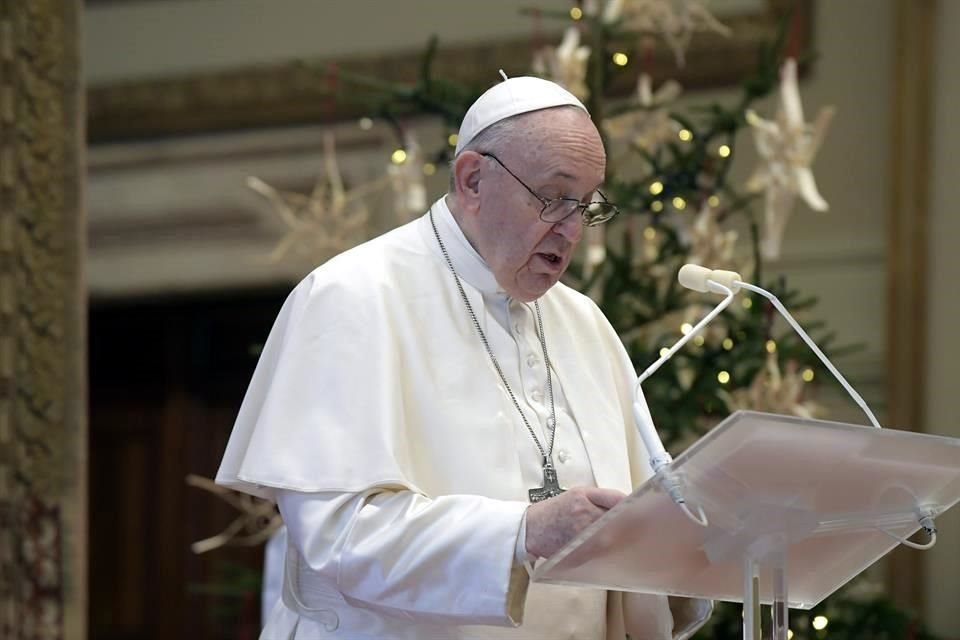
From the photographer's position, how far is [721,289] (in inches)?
112

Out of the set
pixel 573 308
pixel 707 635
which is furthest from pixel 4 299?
pixel 707 635

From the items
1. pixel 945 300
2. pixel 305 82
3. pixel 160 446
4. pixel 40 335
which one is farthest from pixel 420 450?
pixel 160 446

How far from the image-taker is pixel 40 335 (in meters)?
4.61

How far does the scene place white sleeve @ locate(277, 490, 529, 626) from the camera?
2854 mm

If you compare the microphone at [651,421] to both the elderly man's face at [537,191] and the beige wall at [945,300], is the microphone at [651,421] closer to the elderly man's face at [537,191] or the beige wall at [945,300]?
the elderly man's face at [537,191]

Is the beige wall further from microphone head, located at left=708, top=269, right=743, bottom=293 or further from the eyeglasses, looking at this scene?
microphone head, located at left=708, top=269, right=743, bottom=293

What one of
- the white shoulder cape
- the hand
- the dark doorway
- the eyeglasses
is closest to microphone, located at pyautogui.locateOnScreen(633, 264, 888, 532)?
the hand

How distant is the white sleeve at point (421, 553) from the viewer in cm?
285

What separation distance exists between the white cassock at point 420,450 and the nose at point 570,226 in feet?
0.83

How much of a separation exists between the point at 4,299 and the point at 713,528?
2.54m

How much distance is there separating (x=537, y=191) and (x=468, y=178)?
0.18 meters

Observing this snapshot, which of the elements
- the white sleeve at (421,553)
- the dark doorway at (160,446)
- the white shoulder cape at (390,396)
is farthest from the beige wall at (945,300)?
the white sleeve at (421,553)

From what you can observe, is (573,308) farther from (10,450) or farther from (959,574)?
(959,574)

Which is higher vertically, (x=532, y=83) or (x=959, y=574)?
(x=532, y=83)
